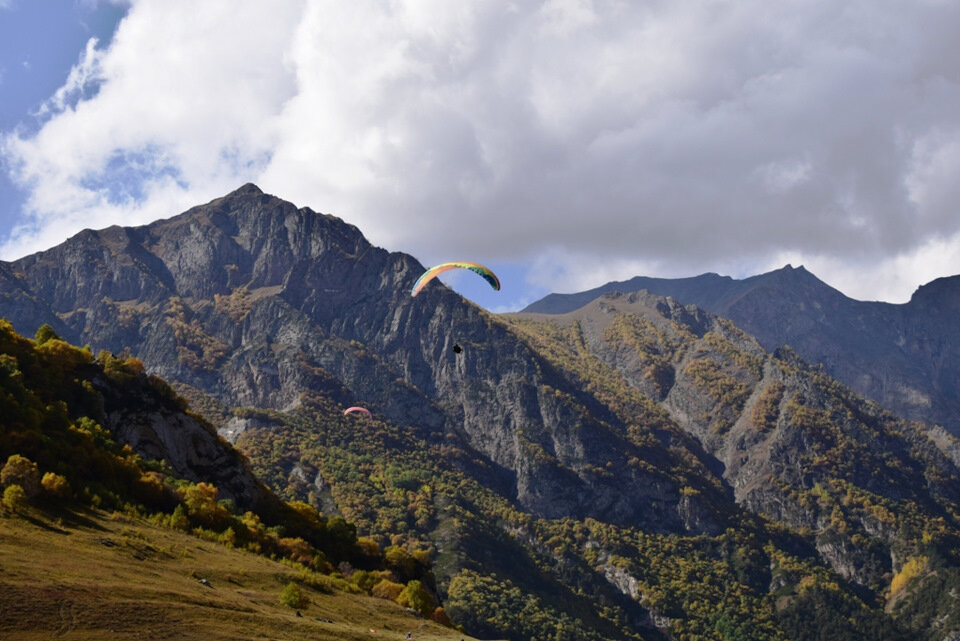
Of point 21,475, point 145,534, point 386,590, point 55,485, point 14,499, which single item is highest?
point 21,475

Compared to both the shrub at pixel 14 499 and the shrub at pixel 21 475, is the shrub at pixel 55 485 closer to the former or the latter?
the shrub at pixel 21 475

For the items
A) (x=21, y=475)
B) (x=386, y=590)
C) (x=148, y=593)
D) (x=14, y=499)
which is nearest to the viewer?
(x=148, y=593)

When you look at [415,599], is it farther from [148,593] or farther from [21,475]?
[148,593]

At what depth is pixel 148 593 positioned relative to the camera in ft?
188

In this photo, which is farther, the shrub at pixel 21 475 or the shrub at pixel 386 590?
the shrub at pixel 386 590

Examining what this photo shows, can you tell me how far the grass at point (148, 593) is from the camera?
5000 cm

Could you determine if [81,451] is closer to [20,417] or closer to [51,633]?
[20,417]

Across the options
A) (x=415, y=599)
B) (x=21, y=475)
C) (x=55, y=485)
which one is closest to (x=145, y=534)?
(x=55, y=485)

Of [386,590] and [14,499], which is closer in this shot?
[14,499]

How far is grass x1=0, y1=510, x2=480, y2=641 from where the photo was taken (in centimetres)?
5000

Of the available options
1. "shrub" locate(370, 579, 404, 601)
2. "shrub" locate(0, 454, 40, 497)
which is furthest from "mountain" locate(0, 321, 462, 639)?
"shrub" locate(370, 579, 404, 601)

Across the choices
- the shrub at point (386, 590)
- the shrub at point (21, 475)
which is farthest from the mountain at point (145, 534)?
the shrub at point (386, 590)

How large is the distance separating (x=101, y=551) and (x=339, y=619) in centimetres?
2064

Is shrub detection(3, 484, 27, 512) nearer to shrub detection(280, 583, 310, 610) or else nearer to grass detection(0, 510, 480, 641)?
grass detection(0, 510, 480, 641)
